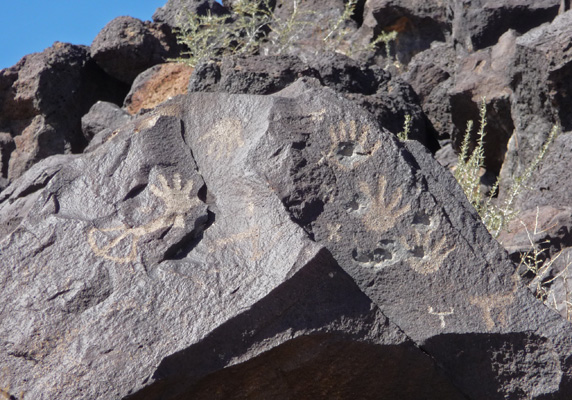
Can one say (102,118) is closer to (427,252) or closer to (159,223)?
(159,223)

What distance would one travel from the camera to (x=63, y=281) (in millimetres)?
2434

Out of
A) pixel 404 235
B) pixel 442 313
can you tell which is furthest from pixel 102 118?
pixel 442 313

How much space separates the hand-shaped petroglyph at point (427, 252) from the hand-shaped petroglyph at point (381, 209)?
3.3 inches

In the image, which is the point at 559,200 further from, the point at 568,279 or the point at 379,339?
the point at 379,339

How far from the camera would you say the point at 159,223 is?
8.34 ft

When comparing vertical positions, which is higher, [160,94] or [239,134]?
[160,94]

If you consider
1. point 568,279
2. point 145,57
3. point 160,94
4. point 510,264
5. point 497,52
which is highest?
point 145,57

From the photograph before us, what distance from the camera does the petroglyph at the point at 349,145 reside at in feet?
8.61

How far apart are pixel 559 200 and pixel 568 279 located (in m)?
0.77

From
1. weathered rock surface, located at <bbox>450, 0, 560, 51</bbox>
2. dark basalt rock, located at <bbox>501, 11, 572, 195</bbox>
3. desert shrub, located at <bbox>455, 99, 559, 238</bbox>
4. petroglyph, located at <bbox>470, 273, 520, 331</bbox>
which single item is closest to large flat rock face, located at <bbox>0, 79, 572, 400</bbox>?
petroglyph, located at <bbox>470, 273, 520, 331</bbox>

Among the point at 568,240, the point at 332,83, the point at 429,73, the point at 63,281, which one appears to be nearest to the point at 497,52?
the point at 429,73

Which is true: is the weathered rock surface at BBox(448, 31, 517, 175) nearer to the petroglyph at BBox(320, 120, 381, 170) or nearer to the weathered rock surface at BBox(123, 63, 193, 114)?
the weathered rock surface at BBox(123, 63, 193, 114)

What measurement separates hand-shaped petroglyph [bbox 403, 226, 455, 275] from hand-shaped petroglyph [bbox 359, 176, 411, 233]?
8cm

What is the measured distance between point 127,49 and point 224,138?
10.4 feet
